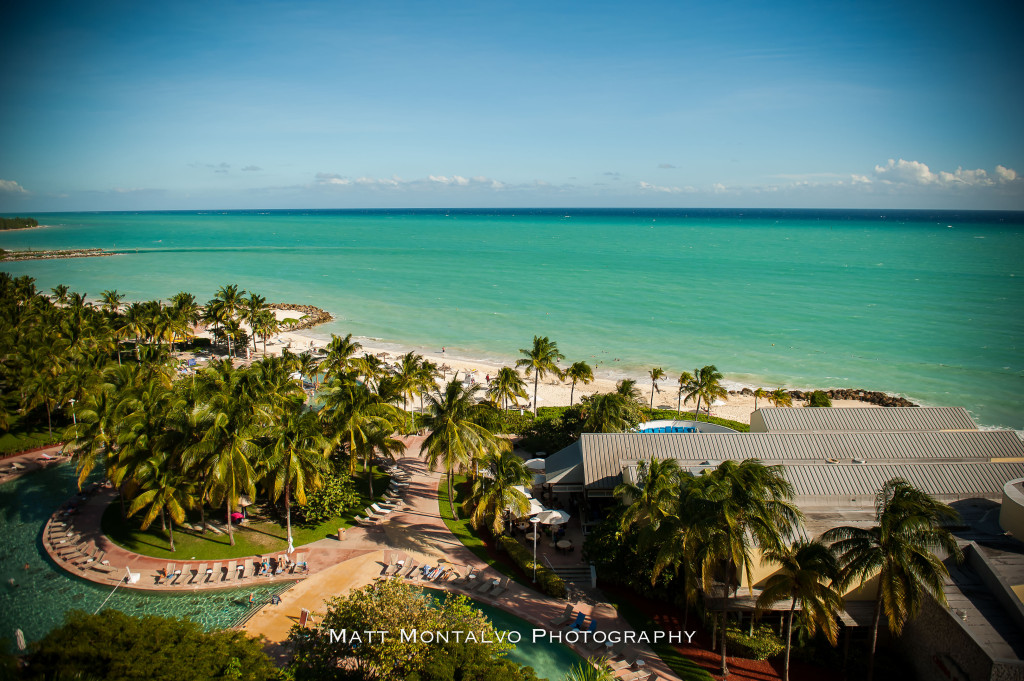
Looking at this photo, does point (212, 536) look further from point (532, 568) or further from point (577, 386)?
point (577, 386)

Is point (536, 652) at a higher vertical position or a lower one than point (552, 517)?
lower

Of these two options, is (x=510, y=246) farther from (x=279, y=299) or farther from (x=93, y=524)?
(x=93, y=524)

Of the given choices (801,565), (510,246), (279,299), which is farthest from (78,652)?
(510,246)

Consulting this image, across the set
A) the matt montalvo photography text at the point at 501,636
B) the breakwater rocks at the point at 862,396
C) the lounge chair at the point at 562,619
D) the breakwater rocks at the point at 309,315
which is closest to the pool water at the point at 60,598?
the matt montalvo photography text at the point at 501,636

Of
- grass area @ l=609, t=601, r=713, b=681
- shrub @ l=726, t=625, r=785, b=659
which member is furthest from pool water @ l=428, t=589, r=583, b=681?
shrub @ l=726, t=625, r=785, b=659

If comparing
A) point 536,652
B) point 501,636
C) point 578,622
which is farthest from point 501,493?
point 501,636

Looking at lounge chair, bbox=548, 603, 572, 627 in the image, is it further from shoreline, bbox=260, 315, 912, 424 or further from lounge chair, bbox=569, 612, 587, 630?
shoreline, bbox=260, 315, 912, 424
